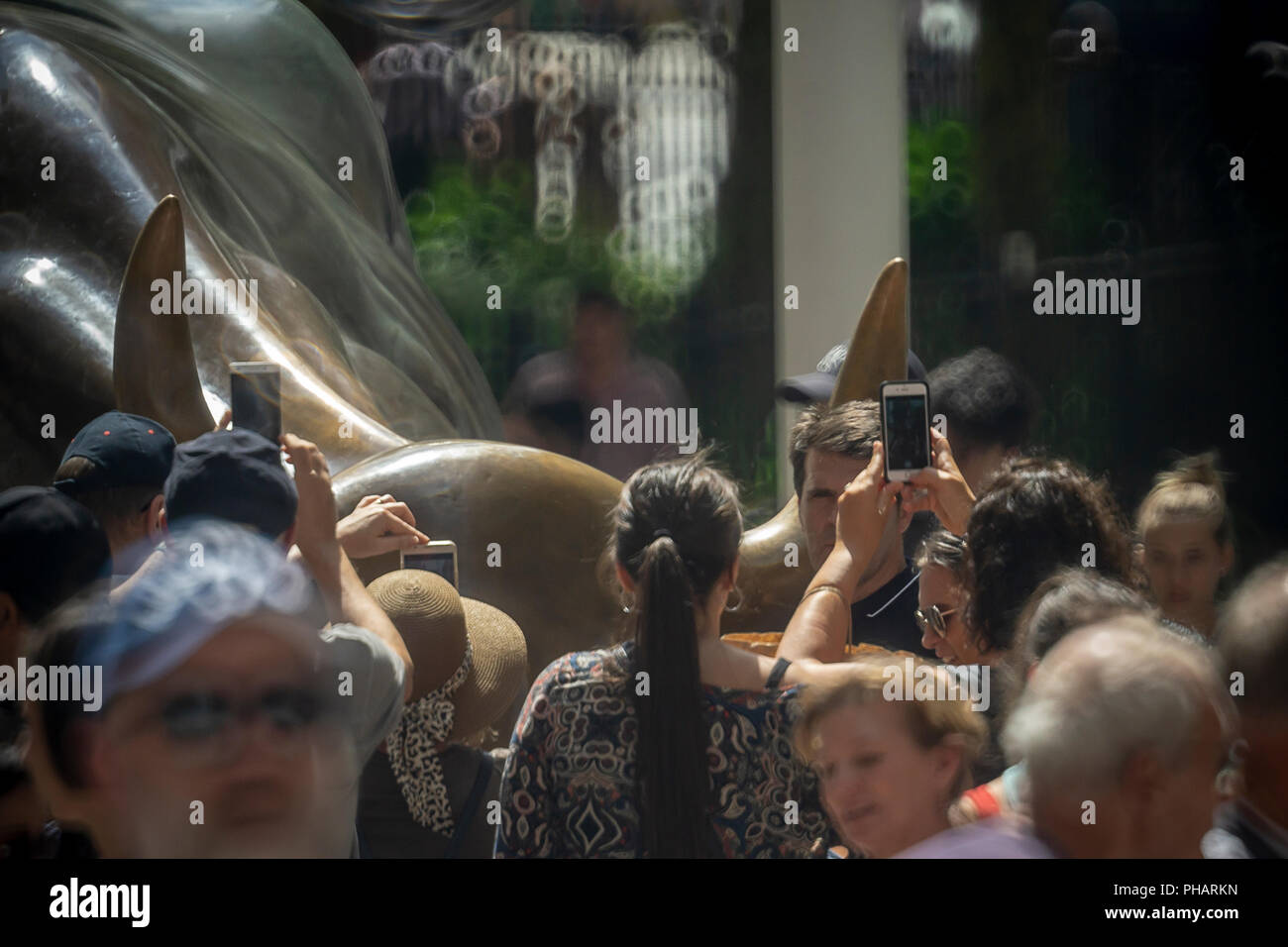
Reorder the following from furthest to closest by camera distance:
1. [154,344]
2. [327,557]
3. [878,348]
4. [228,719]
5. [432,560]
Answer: [154,344] < [878,348] < [432,560] < [327,557] < [228,719]

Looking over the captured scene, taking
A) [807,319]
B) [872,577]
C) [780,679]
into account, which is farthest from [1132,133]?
[780,679]

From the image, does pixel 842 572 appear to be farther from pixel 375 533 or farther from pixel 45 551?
pixel 45 551

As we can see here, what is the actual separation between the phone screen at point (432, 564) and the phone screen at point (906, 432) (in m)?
0.88

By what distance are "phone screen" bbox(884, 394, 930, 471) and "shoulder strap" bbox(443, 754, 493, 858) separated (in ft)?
3.10

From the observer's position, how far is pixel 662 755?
2.06 meters

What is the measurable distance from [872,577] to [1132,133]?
105 inches

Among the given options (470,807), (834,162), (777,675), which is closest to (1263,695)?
(777,675)

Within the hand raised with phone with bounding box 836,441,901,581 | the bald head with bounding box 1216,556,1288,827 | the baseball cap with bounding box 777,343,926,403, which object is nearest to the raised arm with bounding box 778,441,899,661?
the hand raised with phone with bounding box 836,441,901,581

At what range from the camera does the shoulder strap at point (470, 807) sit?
2.34 m

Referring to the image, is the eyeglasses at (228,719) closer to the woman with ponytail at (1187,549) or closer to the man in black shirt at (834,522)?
the man in black shirt at (834,522)

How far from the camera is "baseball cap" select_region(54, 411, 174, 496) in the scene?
2.57 metres

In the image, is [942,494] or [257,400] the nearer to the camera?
[942,494]

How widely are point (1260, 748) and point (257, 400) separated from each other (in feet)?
6.31
